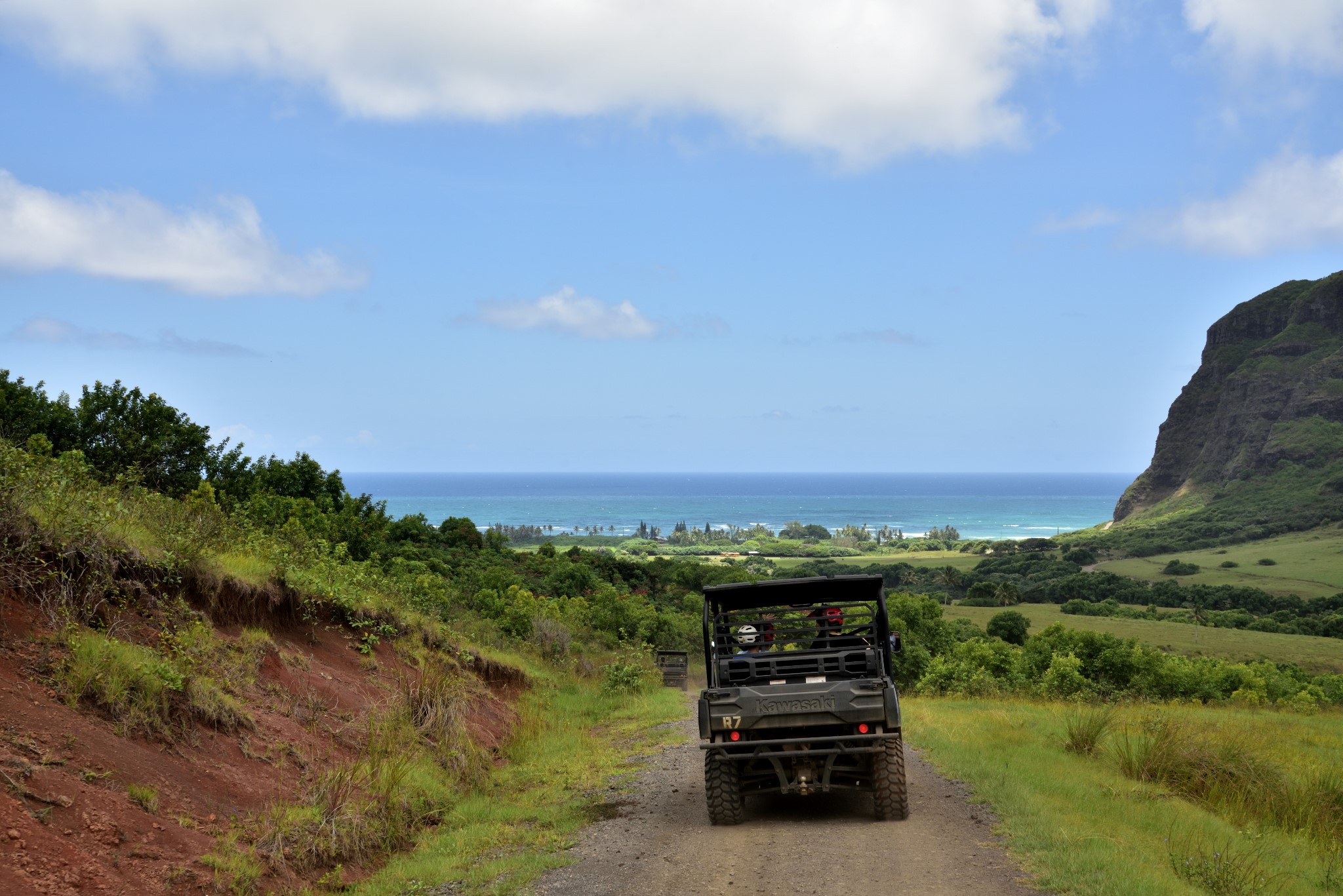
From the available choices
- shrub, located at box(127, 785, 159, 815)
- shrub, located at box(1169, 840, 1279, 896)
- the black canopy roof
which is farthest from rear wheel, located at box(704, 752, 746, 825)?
shrub, located at box(127, 785, 159, 815)

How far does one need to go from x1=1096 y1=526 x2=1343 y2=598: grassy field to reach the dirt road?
16693 cm

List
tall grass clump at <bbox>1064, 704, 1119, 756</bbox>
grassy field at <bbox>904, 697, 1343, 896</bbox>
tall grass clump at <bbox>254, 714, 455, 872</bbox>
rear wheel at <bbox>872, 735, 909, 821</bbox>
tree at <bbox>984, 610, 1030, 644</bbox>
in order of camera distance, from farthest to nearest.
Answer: tree at <bbox>984, 610, 1030, 644</bbox> < tall grass clump at <bbox>1064, 704, 1119, 756</bbox> < rear wheel at <bbox>872, 735, 909, 821</bbox> < tall grass clump at <bbox>254, 714, 455, 872</bbox> < grassy field at <bbox>904, 697, 1343, 896</bbox>

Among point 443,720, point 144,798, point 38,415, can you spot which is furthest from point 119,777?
point 38,415

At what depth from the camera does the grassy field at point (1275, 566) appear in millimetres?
155625

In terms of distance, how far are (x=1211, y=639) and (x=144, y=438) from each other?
108572 mm

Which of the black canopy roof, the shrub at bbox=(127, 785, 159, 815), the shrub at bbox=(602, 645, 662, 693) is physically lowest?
the shrub at bbox=(602, 645, 662, 693)

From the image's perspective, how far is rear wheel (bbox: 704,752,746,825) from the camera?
10.4m

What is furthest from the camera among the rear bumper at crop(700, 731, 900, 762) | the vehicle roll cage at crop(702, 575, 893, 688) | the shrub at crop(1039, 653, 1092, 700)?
the shrub at crop(1039, 653, 1092, 700)

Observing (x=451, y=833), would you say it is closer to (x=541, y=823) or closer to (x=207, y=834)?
(x=541, y=823)

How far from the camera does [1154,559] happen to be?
19812 cm

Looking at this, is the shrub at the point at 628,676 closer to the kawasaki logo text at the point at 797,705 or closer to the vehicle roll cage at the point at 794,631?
the vehicle roll cage at the point at 794,631

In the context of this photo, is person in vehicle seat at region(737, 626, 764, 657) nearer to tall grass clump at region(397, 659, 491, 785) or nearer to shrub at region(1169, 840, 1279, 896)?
tall grass clump at region(397, 659, 491, 785)

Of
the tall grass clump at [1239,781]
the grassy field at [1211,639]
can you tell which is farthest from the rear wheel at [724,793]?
the grassy field at [1211,639]

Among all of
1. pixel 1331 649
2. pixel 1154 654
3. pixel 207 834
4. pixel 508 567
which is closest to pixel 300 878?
pixel 207 834
